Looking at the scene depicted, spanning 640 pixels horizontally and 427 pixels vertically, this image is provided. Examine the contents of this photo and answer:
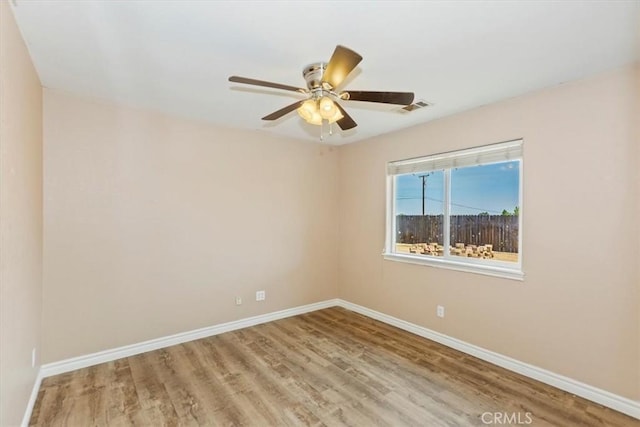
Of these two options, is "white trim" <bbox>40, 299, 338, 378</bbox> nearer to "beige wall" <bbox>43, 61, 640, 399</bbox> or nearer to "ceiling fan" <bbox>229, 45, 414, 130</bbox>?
"beige wall" <bbox>43, 61, 640, 399</bbox>

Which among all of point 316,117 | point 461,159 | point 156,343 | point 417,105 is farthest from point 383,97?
point 156,343

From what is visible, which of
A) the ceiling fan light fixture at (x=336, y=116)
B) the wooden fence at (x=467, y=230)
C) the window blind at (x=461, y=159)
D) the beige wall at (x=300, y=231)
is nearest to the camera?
the ceiling fan light fixture at (x=336, y=116)

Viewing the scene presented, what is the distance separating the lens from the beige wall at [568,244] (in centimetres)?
224

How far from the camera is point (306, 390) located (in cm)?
251

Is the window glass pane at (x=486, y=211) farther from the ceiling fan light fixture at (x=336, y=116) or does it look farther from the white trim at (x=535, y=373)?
the ceiling fan light fixture at (x=336, y=116)

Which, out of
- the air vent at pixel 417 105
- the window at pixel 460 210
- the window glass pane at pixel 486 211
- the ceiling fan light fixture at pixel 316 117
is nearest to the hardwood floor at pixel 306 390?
the window at pixel 460 210

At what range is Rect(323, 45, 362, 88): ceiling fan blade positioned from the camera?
158 centimetres

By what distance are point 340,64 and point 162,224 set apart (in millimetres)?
2621

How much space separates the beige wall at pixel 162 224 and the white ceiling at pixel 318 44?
0.53m

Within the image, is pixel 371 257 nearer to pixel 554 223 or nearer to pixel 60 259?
pixel 554 223

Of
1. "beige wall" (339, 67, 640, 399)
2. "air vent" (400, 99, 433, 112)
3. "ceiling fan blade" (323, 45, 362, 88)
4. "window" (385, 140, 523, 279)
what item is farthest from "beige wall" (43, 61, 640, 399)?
"ceiling fan blade" (323, 45, 362, 88)

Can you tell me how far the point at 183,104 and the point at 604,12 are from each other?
3.26 m

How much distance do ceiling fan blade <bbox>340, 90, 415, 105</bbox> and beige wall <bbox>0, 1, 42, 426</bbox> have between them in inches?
75.5


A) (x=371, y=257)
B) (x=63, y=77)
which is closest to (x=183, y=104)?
(x=63, y=77)
